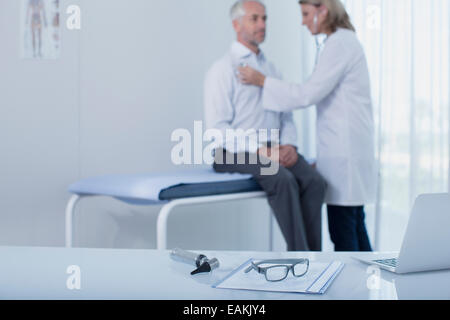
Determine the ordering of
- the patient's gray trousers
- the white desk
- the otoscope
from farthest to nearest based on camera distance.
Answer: the patient's gray trousers, the otoscope, the white desk

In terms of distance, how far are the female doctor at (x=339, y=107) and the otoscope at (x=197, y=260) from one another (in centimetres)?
146

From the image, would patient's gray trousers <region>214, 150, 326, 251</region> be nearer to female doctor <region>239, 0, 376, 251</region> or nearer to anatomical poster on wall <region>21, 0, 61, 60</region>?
female doctor <region>239, 0, 376, 251</region>

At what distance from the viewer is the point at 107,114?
2.60 metres

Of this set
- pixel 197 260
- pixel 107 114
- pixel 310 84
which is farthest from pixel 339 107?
pixel 197 260

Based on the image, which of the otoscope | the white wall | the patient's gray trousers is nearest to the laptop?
the otoscope

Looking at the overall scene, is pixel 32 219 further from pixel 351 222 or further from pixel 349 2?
pixel 349 2

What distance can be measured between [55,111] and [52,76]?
0.51 ft

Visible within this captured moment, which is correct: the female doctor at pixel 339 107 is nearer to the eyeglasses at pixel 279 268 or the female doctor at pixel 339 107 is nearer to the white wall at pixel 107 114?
the white wall at pixel 107 114

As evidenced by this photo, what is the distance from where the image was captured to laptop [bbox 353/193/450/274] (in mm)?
778

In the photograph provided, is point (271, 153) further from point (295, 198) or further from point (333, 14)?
point (333, 14)

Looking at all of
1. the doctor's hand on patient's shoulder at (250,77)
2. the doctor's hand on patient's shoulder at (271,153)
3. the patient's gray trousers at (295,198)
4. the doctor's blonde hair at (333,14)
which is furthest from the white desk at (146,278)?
the doctor's blonde hair at (333,14)

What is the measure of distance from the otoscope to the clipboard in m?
0.03

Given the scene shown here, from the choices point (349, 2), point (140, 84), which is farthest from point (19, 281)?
point (349, 2)

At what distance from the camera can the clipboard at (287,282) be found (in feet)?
2.38
